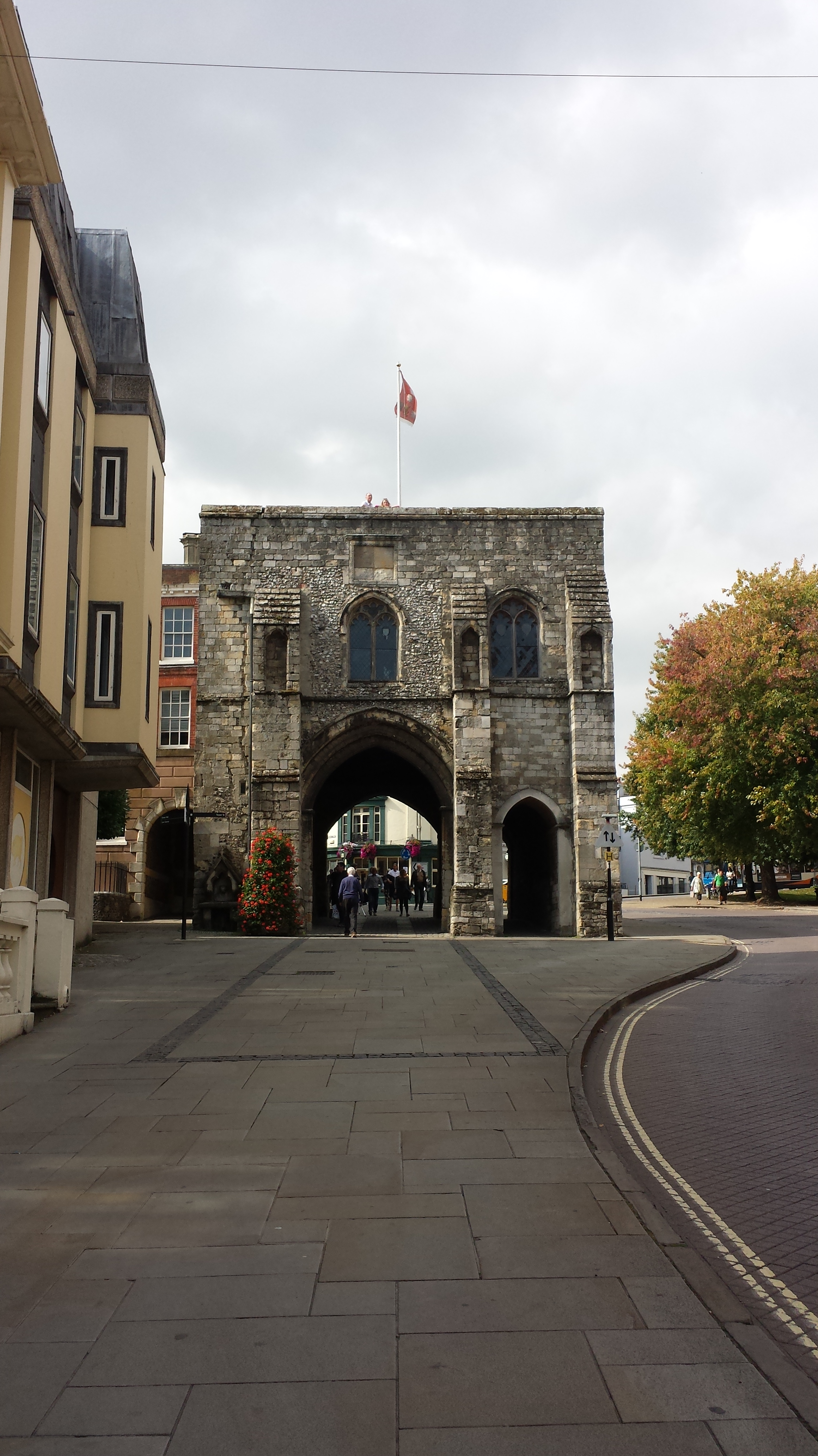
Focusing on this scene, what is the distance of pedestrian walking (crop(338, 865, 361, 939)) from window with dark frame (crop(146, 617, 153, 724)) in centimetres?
678

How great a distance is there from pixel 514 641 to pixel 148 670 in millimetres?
10782

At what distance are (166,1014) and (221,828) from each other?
14.2 meters

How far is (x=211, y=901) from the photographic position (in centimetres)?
2514

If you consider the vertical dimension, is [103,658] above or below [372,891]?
above

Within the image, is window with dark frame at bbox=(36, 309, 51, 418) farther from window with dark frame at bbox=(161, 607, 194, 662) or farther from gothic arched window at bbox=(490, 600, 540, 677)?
window with dark frame at bbox=(161, 607, 194, 662)

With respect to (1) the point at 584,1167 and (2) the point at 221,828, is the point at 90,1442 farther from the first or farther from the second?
(2) the point at 221,828

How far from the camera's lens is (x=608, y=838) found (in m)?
22.5

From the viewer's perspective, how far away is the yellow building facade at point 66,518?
1161 centimetres

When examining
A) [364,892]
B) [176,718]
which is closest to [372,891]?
[364,892]

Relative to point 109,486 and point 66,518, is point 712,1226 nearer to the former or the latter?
point 66,518

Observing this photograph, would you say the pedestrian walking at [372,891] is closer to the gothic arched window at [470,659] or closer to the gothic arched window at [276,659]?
the gothic arched window at [276,659]

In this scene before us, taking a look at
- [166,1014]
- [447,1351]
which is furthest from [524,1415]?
[166,1014]

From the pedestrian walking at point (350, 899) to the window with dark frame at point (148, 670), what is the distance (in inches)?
267

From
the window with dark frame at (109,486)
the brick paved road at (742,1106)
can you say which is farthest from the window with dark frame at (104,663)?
the brick paved road at (742,1106)
